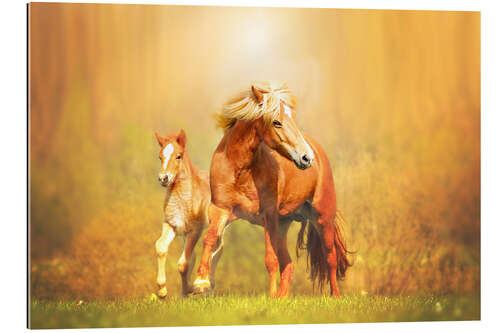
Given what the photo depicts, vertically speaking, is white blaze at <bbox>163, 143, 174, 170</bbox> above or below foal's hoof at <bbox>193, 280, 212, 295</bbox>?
above

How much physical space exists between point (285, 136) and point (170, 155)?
0.99 metres

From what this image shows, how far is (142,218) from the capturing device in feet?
21.6

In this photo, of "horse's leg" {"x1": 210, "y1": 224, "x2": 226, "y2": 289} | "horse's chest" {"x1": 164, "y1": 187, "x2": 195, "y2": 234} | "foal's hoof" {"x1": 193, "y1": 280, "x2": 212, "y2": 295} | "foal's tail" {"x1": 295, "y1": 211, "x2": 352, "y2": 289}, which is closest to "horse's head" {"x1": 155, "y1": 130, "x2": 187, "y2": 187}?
"horse's chest" {"x1": 164, "y1": 187, "x2": 195, "y2": 234}

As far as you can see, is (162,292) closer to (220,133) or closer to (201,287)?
(201,287)

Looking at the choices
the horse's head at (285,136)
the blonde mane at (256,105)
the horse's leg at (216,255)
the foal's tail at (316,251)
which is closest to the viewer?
the horse's head at (285,136)

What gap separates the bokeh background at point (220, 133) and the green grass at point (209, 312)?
0.11 meters

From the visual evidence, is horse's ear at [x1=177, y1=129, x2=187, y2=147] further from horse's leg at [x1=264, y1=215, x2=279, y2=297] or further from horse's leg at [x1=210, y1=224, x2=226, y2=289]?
horse's leg at [x1=264, y1=215, x2=279, y2=297]

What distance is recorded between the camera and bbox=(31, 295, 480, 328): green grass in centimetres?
639

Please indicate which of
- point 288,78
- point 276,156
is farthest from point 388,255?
point 288,78

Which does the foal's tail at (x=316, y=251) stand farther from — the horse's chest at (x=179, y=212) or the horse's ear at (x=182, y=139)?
the horse's ear at (x=182, y=139)

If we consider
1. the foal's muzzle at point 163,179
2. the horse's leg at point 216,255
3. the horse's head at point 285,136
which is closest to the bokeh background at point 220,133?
the horse's leg at point 216,255

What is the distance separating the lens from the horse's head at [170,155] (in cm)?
648

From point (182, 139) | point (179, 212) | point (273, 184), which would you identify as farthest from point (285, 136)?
point (179, 212)

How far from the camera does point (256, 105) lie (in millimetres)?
6387
